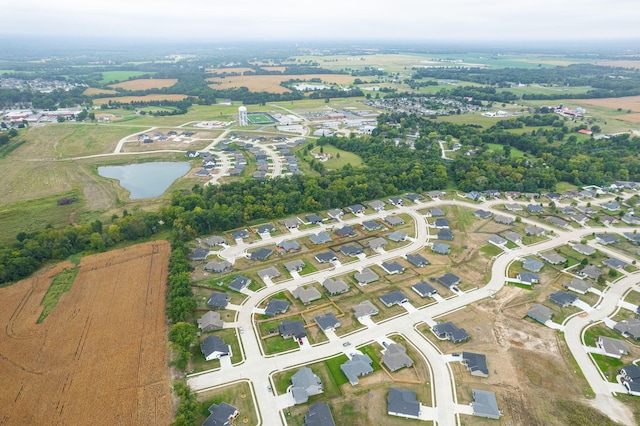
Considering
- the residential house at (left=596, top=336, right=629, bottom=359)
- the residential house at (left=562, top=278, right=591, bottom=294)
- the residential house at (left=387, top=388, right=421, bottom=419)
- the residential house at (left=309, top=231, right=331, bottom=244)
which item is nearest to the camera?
the residential house at (left=387, top=388, right=421, bottom=419)

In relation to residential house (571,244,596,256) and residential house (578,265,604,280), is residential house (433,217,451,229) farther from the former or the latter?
A: residential house (578,265,604,280)

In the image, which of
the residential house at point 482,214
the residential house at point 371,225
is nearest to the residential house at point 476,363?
the residential house at point 371,225

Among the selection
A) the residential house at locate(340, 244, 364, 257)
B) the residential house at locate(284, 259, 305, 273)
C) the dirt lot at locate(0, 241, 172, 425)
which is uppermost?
the residential house at locate(340, 244, 364, 257)

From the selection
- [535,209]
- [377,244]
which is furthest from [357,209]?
[535,209]

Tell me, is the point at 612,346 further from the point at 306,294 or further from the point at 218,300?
the point at 218,300

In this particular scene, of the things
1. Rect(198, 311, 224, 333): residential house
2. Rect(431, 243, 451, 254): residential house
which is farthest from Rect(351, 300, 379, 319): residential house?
Rect(431, 243, 451, 254): residential house

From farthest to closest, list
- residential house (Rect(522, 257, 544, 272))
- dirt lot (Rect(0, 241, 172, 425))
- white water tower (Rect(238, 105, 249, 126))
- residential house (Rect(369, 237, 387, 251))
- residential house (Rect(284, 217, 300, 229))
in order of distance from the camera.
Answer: white water tower (Rect(238, 105, 249, 126)) < residential house (Rect(284, 217, 300, 229)) < residential house (Rect(369, 237, 387, 251)) < residential house (Rect(522, 257, 544, 272)) < dirt lot (Rect(0, 241, 172, 425))

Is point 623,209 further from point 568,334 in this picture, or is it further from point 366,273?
point 366,273
